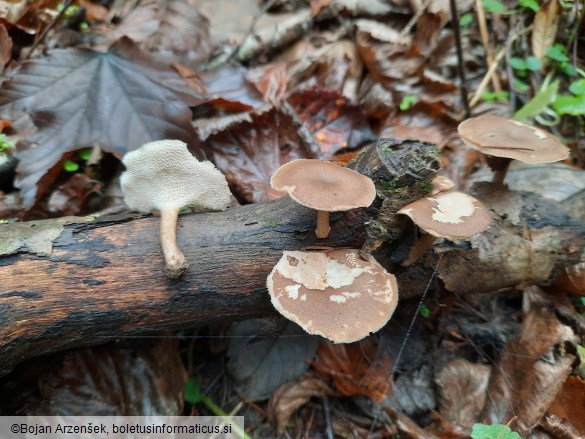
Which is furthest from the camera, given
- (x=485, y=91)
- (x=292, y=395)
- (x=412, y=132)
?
(x=485, y=91)

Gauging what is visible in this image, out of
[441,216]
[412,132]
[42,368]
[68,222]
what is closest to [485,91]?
[412,132]

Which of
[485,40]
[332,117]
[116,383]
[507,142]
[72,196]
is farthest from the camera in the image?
[485,40]

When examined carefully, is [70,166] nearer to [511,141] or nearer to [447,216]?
[447,216]

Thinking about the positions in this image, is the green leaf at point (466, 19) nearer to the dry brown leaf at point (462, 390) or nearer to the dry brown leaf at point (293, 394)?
the dry brown leaf at point (462, 390)

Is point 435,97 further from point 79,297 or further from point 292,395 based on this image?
point 79,297

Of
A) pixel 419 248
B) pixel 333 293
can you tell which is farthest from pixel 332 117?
pixel 333 293

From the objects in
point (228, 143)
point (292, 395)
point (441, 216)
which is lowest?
point (292, 395)

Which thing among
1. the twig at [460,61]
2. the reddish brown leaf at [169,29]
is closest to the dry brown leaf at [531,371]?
the twig at [460,61]
